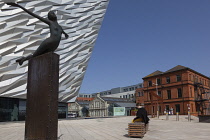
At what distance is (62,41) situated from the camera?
3014 cm

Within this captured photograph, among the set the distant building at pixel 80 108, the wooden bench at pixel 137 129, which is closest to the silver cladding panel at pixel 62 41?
the wooden bench at pixel 137 129

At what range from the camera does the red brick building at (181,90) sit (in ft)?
160

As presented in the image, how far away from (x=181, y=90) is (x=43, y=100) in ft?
160

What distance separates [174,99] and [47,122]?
49.6 meters

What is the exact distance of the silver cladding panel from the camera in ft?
79.6

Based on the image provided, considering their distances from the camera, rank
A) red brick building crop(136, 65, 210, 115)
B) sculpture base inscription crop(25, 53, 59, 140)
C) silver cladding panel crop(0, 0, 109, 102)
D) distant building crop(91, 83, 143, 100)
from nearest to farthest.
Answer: sculpture base inscription crop(25, 53, 59, 140) < silver cladding panel crop(0, 0, 109, 102) < red brick building crop(136, 65, 210, 115) < distant building crop(91, 83, 143, 100)

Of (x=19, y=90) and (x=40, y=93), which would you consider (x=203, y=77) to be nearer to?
(x=19, y=90)

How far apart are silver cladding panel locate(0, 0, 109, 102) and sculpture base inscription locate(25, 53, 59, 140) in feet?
66.0

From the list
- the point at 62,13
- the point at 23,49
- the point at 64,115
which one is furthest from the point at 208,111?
the point at 23,49

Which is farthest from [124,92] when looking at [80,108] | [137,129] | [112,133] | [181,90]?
[137,129]

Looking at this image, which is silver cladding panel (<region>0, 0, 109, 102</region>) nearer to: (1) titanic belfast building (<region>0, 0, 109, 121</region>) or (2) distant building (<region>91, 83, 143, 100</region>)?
(1) titanic belfast building (<region>0, 0, 109, 121</region>)

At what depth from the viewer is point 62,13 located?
99.6ft

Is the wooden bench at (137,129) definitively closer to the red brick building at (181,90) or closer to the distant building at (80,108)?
the red brick building at (181,90)

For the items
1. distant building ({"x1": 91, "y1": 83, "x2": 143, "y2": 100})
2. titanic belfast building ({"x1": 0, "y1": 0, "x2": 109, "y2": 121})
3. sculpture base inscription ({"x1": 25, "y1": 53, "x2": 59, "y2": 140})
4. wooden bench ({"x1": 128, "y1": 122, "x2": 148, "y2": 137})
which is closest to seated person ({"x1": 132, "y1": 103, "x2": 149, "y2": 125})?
wooden bench ({"x1": 128, "y1": 122, "x2": 148, "y2": 137})
